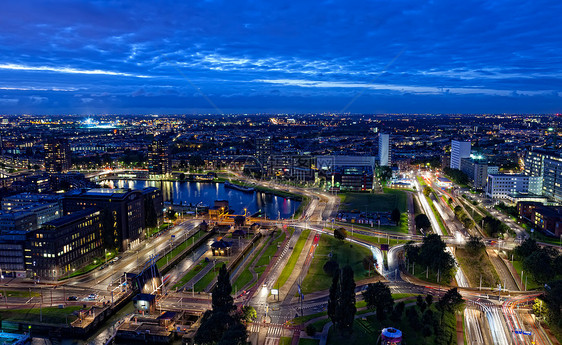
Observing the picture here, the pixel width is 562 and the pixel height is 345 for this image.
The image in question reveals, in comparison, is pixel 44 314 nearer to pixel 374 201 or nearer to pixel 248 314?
pixel 248 314

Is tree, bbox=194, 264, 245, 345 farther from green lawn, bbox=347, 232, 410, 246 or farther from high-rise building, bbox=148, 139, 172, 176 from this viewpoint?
high-rise building, bbox=148, 139, 172, 176

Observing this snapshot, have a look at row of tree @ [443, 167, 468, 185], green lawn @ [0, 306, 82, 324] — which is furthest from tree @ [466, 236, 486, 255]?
row of tree @ [443, 167, 468, 185]

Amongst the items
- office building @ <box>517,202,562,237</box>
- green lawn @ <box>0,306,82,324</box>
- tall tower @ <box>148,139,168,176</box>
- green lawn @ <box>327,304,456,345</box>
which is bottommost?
green lawn @ <box>0,306,82,324</box>

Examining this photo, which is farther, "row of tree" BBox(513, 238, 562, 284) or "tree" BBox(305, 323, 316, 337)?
"row of tree" BBox(513, 238, 562, 284)

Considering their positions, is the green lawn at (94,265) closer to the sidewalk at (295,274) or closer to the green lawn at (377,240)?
the sidewalk at (295,274)

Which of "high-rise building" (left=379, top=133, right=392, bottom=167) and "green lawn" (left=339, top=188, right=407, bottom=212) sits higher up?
"high-rise building" (left=379, top=133, right=392, bottom=167)

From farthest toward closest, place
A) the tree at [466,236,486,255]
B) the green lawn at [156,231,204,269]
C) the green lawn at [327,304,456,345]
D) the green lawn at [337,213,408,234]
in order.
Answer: the green lawn at [337,213,408,234] → the tree at [466,236,486,255] → the green lawn at [156,231,204,269] → the green lawn at [327,304,456,345]

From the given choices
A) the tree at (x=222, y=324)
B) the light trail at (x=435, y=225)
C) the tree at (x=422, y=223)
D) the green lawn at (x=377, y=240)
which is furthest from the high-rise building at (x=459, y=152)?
the tree at (x=222, y=324)

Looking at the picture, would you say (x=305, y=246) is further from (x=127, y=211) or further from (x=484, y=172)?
(x=484, y=172)
